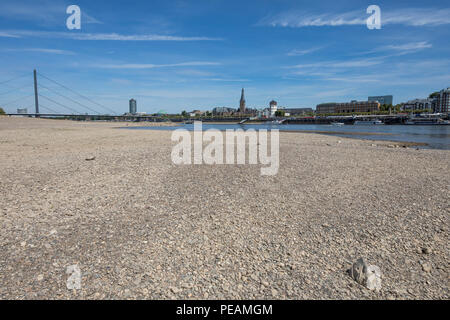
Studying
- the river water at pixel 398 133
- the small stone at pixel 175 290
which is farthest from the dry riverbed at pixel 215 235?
the river water at pixel 398 133

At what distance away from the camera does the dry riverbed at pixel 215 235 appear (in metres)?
3.82

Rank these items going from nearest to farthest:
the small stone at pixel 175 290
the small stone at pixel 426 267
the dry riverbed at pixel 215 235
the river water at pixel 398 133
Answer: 1. the small stone at pixel 175 290
2. the dry riverbed at pixel 215 235
3. the small stone at pixel 426 267
4. the river water at pixel 398 133

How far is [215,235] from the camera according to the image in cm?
523

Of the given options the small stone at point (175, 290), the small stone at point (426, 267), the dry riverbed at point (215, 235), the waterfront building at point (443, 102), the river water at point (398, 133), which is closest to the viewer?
the small stone at point (175, 290)

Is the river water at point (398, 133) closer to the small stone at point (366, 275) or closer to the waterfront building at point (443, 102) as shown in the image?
the small stone at point (366, 275)

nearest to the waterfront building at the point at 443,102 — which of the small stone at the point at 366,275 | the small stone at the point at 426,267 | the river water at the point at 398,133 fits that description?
the river water at the point at 398,133

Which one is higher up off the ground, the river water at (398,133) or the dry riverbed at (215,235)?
the river water at (398,133)

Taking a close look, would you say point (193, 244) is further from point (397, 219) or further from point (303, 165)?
point (303, 165)

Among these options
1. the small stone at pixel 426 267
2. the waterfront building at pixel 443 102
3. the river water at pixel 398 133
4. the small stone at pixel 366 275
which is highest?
the waterfront building at pixel 443 102

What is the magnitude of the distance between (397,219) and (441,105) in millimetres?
231406

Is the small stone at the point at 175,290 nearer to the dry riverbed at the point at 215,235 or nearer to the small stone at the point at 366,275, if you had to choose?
the dry riverbed at the point at 215,235

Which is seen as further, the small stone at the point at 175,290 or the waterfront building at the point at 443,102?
the waterfront building at the point at 443,102

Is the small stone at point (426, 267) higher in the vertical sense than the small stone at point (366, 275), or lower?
lower
